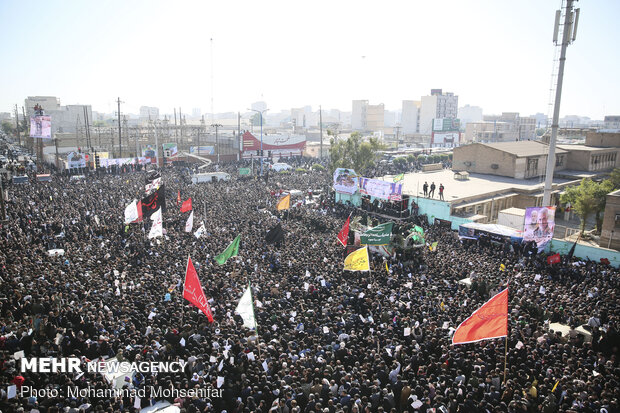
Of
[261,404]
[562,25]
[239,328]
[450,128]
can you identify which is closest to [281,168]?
[562,25]

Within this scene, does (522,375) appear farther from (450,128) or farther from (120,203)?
(450,128)

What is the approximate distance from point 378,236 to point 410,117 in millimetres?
126274

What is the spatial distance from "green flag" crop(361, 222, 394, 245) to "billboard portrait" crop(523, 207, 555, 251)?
598cm

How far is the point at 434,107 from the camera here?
128m

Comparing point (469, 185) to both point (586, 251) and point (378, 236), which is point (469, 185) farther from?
point (378, 236)

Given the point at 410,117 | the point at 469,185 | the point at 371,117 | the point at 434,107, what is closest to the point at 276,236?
the point at 469,185

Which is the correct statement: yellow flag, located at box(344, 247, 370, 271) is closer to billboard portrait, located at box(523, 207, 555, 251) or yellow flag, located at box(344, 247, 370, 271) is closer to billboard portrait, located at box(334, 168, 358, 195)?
billboard portrait, located at box(523, 207, 555, 251)

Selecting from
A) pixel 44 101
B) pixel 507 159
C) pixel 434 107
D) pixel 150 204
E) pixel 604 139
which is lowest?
pixel 150 204

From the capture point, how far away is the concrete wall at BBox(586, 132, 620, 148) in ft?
139

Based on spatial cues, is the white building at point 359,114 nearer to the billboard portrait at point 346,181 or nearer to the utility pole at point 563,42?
the billboard portrait at point 346,181

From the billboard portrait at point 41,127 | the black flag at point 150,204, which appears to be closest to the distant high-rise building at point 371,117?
the billboard portrait at point 41,127

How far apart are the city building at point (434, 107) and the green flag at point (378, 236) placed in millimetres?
116526

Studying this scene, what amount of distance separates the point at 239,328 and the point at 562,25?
21.2m

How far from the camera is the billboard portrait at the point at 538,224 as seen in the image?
59.2 ft
